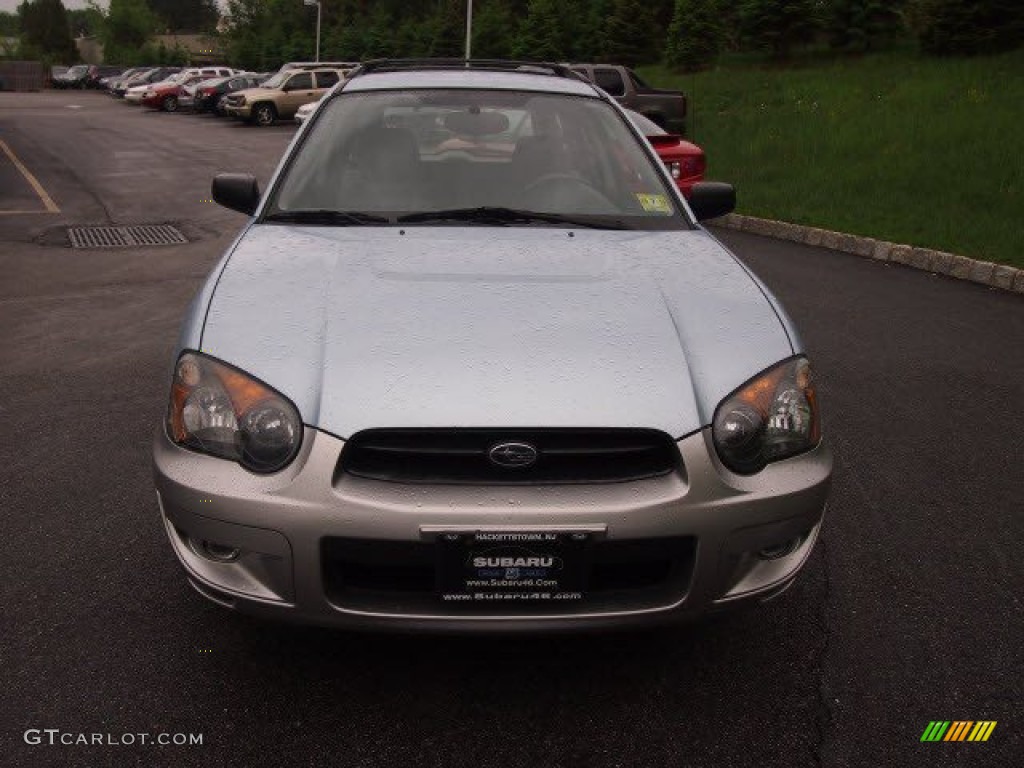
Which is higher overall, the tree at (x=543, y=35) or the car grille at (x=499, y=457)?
the tree at (x=543, y=35)

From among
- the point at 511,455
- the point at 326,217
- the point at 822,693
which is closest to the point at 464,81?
the point at 326,217

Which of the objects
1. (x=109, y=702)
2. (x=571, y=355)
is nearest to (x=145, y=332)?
(x=109, y=702)

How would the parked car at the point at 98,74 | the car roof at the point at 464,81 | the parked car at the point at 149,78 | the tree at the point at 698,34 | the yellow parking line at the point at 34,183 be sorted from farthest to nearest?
1. the parked car at the point at 98,74
2. the parked car at the point at 149,78
3. the tree at the point at 698,34
4. the yellow parking line at the point at 34,183
5. the car roof at the point at 464,81

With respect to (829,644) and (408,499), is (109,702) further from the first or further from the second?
(829,644)

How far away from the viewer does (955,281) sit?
28.9 ft

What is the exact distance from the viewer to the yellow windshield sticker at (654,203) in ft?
12.0

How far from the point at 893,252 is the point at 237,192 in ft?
25.1

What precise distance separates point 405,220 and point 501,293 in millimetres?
820

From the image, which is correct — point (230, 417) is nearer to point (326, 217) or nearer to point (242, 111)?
point (326, 217)

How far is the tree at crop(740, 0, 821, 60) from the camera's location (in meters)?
24.6

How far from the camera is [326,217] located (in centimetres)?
344

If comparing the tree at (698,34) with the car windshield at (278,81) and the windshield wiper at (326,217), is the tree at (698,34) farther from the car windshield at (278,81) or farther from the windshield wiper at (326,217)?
the windshield wiper at (326,217)

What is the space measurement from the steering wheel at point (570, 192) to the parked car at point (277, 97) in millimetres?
29754

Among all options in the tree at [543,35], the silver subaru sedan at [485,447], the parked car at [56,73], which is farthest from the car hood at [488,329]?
the parked car at [56,73]
